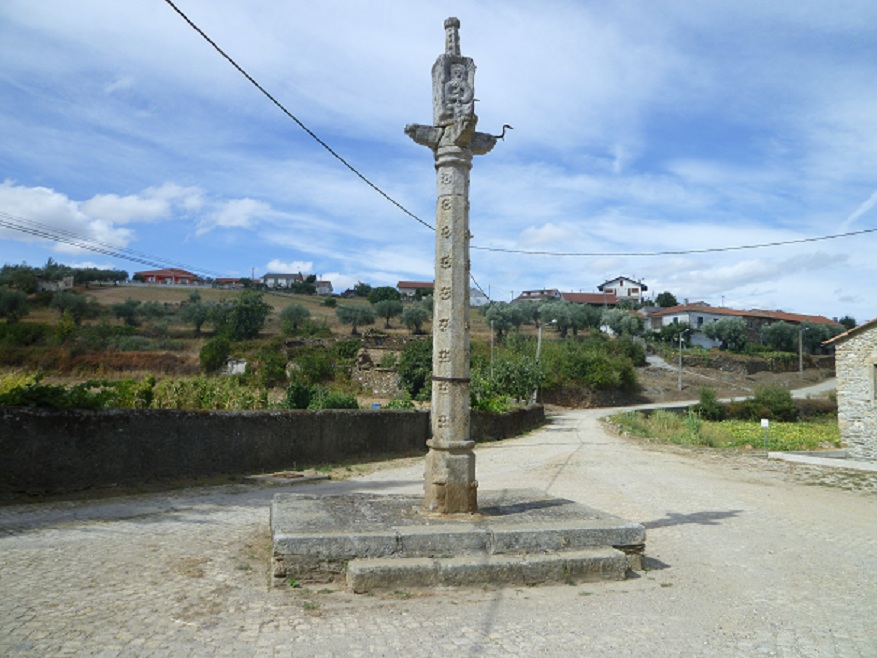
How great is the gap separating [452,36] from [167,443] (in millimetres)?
7751

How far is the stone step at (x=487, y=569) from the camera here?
18.9 feet

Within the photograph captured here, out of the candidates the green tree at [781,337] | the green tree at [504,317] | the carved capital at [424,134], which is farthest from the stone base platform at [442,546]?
the green tree at [781,337]

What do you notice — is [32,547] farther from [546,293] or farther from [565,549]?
[546,293]

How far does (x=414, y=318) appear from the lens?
199ft

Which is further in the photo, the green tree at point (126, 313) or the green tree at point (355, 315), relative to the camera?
the green tree at point (355, 315)

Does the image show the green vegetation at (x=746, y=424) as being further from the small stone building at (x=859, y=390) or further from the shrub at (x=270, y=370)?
the shrub at (x=270, y=370)

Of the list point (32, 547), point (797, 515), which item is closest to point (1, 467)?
point (32, 547)

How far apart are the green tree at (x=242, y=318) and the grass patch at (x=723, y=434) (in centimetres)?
3052

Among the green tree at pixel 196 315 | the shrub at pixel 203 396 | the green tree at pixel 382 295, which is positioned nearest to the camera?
the shrub at pixel 203 396

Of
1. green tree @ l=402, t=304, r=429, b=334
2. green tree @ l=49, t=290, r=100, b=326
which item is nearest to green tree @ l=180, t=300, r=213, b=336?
green tree @ l=49, t=290, r=100, b=326

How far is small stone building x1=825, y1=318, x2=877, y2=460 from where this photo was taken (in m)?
19.1

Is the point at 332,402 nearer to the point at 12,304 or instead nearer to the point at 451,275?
the point at 451,275

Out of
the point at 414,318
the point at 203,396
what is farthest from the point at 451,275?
the point at 414,318

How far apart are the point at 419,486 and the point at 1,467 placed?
247 inches
